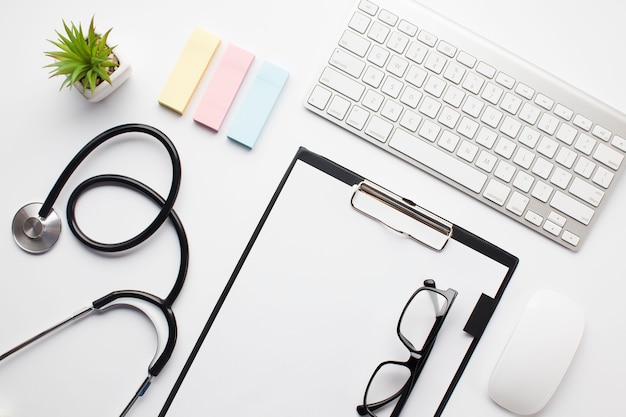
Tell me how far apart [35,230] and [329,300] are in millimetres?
405

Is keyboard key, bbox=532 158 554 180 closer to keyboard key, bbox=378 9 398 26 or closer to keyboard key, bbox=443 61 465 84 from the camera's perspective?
keyboard key, bbox=443 61 465 84

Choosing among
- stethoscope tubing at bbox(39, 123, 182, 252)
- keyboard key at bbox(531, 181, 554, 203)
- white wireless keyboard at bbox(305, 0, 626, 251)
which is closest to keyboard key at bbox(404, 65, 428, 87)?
white wireless keyboard at bbox(305, 0, 626, 251)

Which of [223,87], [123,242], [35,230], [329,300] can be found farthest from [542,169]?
[35,230]

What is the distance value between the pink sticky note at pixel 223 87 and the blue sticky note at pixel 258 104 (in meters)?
0.02

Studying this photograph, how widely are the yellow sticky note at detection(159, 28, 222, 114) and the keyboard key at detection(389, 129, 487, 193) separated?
279 millimetres

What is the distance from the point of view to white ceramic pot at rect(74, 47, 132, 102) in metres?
0.73

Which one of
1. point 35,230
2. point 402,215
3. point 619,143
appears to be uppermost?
point 619,143

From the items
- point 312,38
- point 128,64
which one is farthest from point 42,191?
point 312,38

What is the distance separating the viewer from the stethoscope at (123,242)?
0.72 metres

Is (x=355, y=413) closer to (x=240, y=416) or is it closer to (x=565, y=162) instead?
(x=240, y=416)

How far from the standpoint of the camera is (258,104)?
30.0 inches

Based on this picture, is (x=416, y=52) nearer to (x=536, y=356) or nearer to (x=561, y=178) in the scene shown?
(x=561, y=178)

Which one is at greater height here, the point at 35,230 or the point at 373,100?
the point at 373,100

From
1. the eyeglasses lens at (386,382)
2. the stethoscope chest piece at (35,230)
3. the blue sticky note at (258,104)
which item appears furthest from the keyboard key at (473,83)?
the stethoscope chest piece at (35,230)
